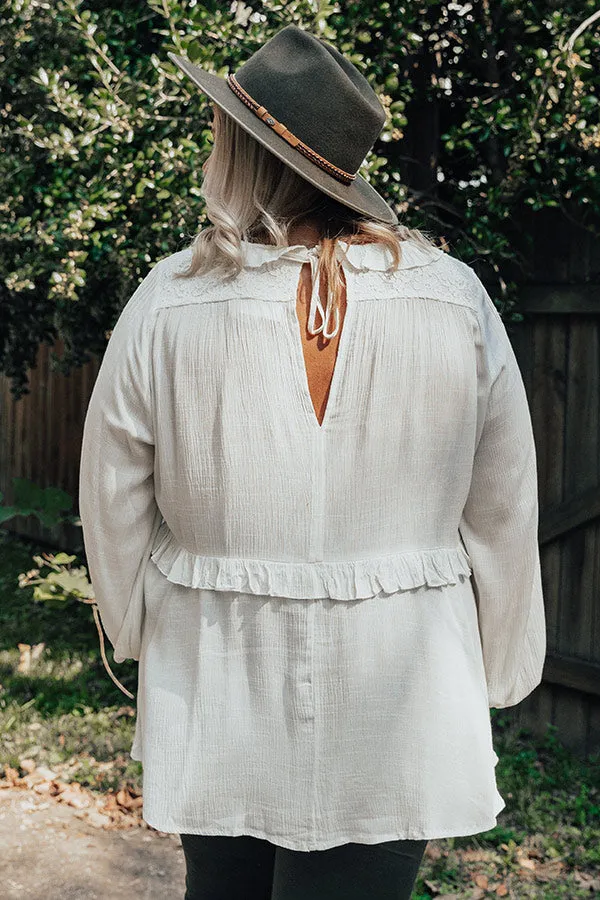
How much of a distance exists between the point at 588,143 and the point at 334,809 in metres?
2.67

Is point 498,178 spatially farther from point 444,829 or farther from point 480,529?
point 444,829

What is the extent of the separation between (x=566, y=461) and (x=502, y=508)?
244 cm

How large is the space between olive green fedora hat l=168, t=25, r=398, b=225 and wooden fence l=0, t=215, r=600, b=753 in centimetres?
245

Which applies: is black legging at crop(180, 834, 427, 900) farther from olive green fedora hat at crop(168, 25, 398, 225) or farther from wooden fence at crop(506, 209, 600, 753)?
wooden fence at crop(506, 209, 600, 753)

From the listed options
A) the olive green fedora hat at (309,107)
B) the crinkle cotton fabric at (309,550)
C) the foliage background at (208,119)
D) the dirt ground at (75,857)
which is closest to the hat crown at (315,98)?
the olive green fedora hat at (309,107)

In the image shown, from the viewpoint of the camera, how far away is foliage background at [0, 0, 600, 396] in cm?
365

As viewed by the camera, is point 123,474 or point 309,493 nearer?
point 309,493

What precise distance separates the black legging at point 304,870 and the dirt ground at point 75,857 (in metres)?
1.73

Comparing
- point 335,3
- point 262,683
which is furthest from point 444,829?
point 335,3

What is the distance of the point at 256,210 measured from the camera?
1.74m

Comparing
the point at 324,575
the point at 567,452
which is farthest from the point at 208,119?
the point at 324,575

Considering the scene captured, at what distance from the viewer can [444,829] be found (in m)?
1.70

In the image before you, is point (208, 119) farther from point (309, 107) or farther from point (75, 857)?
point (75, 857)

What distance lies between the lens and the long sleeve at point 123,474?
5.76 feet
